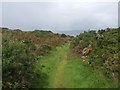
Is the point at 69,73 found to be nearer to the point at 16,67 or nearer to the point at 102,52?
the point at 102,52

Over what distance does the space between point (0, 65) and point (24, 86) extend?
2838mm

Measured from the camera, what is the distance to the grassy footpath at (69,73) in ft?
97.8

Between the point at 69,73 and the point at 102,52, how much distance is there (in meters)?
5.07

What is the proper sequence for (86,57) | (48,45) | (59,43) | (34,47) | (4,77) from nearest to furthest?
(4,77) → (86,57) → (34,47) → (48,45) → (59,43)

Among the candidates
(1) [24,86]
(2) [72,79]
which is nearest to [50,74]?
(2) [72,79]

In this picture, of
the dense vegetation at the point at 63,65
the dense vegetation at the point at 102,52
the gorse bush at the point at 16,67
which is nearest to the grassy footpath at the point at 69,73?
the dense vegetation at the point at 63,65

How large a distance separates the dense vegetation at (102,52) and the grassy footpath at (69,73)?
84cm

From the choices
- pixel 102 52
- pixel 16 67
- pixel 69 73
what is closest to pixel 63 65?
pixel 69 73

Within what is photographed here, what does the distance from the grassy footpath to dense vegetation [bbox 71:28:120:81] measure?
84 cm

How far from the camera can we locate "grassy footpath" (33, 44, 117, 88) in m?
29.8

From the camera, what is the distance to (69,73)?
33.0 meters

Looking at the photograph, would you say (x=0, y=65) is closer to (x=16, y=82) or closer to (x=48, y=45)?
(x=16, y=82)

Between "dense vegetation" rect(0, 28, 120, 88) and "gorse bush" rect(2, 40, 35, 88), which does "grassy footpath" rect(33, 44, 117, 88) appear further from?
"gorse bush" rect(2, 40, 35, 88)

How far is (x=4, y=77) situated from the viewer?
89.1 feet
